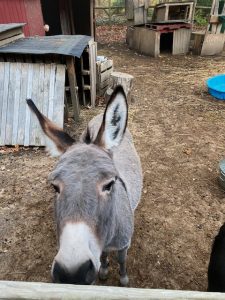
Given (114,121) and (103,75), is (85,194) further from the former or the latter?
(103,75)

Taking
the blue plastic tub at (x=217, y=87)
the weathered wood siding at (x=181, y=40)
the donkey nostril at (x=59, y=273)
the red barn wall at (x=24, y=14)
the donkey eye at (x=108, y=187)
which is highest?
the red barn wall at (x=24, y=14)

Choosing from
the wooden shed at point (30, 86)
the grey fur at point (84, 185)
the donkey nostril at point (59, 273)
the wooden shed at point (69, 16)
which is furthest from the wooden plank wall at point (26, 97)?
the wooden shed at point (69, 16)

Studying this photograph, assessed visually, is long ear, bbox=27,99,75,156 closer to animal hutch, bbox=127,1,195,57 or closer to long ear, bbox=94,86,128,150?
long ear, bbox=94,86,128,150

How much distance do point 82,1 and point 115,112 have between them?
12.5 metres

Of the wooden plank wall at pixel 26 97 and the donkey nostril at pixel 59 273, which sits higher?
the donkey nostril at pixel 59 273

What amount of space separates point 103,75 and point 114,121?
5.88 metres

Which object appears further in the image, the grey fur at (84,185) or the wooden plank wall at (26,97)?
the wooden plank wall at (26,97)

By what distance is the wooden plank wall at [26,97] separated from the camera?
5.64 meters

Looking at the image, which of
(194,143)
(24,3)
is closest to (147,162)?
(194,143)

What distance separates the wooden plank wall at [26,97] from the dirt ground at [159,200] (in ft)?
1.43

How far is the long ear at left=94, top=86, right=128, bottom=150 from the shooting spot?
1931 millimetres

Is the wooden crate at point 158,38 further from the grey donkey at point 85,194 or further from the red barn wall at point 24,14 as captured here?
the grey donkey at point 85,194

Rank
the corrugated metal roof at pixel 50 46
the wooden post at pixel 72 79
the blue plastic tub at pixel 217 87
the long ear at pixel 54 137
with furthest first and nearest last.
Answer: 1. the blue plastic tub at pixel 217 87
2. the wooden post at pixel 72 79
3. the corrugated metal roof at pixel 50 46
4. the long ear at pixel 54 137

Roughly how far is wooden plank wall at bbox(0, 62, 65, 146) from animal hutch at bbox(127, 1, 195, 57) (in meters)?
6.91
